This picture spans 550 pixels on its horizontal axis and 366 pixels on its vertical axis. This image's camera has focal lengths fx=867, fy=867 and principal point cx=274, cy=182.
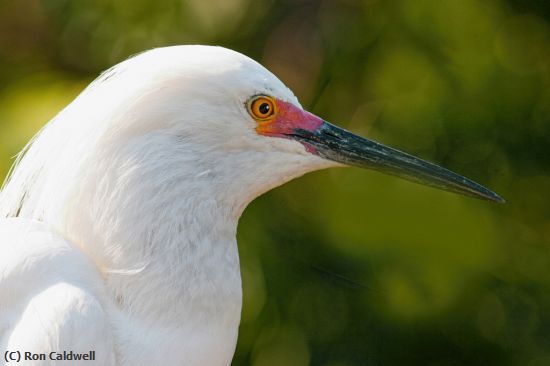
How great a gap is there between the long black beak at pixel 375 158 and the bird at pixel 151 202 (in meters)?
0.17

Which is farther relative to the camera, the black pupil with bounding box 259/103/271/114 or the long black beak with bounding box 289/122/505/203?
the long black beak with bounding box 289/122/505/203

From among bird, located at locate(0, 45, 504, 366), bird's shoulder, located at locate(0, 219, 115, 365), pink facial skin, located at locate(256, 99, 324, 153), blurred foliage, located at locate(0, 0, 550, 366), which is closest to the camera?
bird's shoulder, located at locate(0, 219, 115, 365)

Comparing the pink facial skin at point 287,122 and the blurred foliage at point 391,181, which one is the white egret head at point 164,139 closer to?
the pink facial skin at point 287,122

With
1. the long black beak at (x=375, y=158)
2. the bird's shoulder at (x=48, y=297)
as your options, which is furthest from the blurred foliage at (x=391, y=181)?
the bird's shoulder at (x=48, y=297)

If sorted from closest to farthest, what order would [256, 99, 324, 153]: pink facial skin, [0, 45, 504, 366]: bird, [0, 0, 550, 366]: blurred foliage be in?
1. [0, 45, 504, 366]: bird
2. [256, 99, 324, 153]: pink facial skin
3. [0, 0, 550, 366]: blurred foliage

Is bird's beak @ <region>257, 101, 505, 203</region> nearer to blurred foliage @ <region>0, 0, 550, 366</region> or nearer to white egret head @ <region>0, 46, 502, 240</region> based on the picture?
white egret head @ <region>0, 46, 502, 240</region>

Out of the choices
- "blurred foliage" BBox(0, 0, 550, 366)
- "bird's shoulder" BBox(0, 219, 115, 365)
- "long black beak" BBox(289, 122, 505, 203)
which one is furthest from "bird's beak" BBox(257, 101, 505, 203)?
"blurred foliage" BBox(0, 0, 550, 366)

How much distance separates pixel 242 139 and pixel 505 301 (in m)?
2.37

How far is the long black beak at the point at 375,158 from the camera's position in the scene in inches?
79.1

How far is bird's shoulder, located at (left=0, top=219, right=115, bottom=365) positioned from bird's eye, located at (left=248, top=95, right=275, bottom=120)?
48 centimetres

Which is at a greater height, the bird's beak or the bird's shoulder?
the bird's beak

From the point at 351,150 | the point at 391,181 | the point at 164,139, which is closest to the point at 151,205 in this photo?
the point at 164,139

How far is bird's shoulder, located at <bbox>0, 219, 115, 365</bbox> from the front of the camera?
5.55 ft

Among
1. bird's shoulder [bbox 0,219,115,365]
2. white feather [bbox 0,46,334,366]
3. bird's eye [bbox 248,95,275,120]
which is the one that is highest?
bird's eye [bbox 248,95,275,120]
